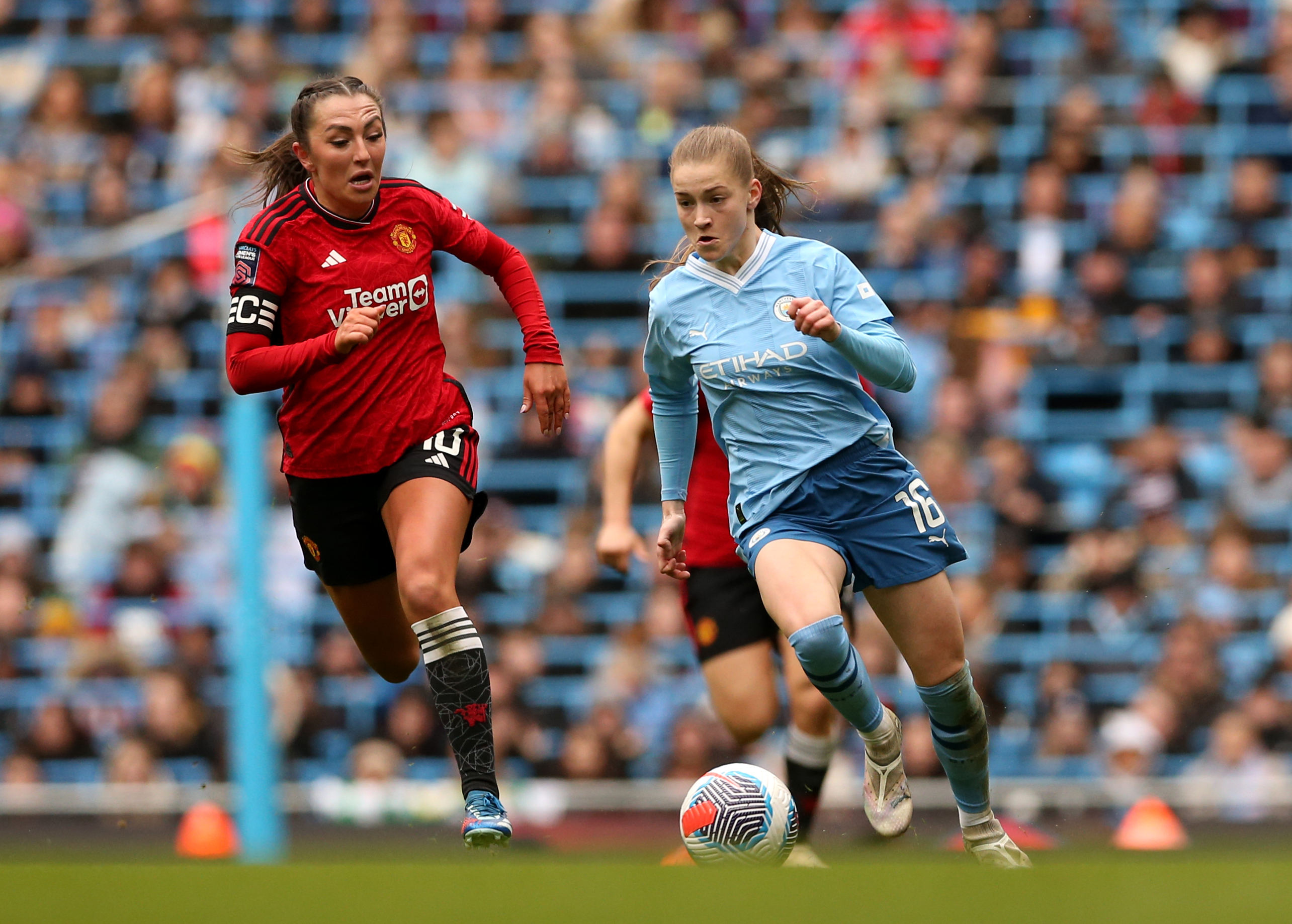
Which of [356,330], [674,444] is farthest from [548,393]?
[356,330]

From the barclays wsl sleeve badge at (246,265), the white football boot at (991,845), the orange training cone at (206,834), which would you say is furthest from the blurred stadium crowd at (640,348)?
the barclays wsl sleeve badge at (246,265)

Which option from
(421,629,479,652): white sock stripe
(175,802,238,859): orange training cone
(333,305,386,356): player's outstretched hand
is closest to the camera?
(333,305,386,356): player's outstretched hand

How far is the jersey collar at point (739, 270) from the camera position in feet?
19.0

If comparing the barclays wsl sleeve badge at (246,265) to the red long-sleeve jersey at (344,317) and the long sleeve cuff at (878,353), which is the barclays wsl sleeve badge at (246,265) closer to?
the red long-sleeve jersey at (344,317)

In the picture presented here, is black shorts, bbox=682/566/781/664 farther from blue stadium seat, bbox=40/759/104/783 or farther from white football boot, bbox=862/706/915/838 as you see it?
blue stadium seat, bbox=40/759/104/783

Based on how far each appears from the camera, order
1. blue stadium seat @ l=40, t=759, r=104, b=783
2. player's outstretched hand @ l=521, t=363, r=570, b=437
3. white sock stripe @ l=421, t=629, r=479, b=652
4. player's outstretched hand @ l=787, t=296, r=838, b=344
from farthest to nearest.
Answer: blue stadium seat @ l=40, t=759, r=104, b=783 < player's outstretched hand @ l=521, t=363, r=570, b=437 < white sock stripe @ l=421, t=629, r=479, b=652 < player's outstretched hand @ l=787, t=296, r=838, b=344

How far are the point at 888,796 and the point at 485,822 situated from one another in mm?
1321

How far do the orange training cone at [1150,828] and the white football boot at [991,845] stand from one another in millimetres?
3596

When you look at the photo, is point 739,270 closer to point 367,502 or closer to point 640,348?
point 367,502

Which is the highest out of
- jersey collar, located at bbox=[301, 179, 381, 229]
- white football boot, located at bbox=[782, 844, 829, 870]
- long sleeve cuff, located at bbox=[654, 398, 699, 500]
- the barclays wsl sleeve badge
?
jersey collar, located at bbox=[301, 179, 381, 229]

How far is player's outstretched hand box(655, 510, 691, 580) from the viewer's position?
19.5 feet

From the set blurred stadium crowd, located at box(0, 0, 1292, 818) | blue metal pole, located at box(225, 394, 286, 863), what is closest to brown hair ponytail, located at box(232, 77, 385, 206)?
blue metal pole, located at box(225, 394, 286, 863)

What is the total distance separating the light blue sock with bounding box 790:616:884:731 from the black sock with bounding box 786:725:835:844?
1.28 metres

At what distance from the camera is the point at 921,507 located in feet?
18.9
